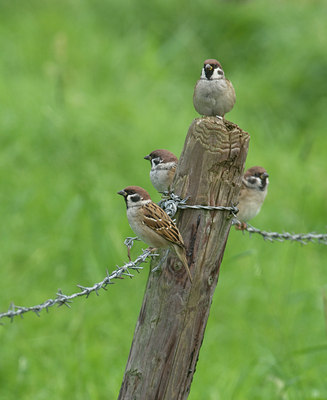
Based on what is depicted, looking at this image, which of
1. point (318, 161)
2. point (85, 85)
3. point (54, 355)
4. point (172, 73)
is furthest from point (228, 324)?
point (172, 73)

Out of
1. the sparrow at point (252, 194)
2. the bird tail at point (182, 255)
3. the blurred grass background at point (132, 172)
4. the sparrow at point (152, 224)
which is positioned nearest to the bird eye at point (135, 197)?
the sparrow at point (152, 224)

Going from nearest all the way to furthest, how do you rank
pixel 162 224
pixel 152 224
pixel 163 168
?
pixel 162 224 → pixel 152 224 → pixel 163 168

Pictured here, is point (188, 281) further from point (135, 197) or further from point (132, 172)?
point (132, 172)

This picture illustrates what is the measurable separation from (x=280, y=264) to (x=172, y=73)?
5448 millimetres

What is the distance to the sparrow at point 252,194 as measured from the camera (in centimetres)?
482

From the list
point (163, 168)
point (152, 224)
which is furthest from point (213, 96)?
point (152, 224)

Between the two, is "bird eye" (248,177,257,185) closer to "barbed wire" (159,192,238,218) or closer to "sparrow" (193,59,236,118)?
→ "sparrow" (193,59,236,118)

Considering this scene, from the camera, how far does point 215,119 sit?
113 inches

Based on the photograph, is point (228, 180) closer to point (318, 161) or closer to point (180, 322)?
point (180, 322)

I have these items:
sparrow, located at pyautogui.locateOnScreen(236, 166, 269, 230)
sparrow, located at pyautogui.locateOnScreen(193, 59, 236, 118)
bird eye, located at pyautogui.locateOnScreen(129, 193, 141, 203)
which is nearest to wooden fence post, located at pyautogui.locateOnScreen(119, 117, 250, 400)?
bird eye, located at pyautogui.locateOnScreen(129, 193, 141, 203)

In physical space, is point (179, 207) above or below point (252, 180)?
below

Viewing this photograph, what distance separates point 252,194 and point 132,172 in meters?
3.51

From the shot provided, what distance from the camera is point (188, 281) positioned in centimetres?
284

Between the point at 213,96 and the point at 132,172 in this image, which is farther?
the point at 132,172
